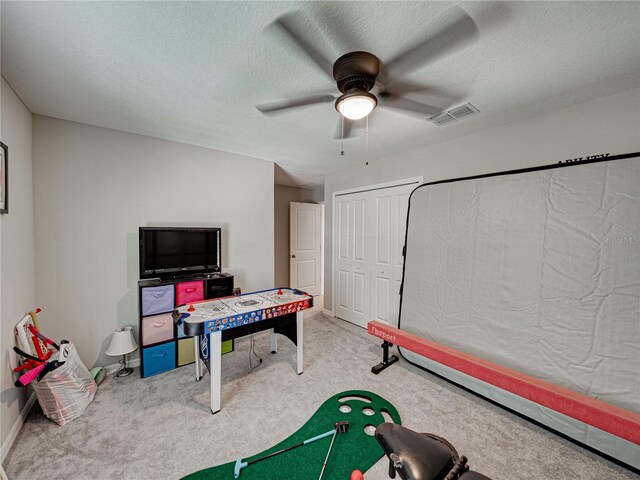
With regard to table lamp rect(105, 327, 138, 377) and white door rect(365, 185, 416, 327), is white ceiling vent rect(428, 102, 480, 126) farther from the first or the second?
table lamp rect(105, 327, 138, 377)

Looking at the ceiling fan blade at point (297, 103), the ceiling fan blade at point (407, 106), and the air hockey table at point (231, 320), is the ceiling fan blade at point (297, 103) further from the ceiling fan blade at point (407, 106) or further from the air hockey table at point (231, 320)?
the air hockey table at point (231, 320)

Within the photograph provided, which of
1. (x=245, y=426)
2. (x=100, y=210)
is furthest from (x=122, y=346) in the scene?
(x=245, y=426)

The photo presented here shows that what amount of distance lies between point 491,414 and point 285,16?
301 centimetres

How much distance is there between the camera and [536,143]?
2.24m

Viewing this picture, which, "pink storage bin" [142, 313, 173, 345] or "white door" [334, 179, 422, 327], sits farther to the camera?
"white door" [334, 179, 422, 327]

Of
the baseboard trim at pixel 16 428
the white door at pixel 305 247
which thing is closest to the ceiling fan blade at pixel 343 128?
the white door at pixel 305 247

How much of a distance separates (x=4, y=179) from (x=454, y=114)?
3402 mm

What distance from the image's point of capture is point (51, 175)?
89.2 inches

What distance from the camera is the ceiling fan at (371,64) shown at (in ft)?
4.04

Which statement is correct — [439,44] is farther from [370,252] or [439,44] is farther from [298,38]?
[370,252]

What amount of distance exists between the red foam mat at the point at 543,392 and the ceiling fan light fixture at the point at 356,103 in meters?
2.01

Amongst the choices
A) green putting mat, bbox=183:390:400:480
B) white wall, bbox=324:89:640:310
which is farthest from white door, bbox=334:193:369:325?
green putting mat, bbox=183:390:400:480

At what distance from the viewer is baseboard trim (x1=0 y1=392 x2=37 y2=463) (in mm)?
1562

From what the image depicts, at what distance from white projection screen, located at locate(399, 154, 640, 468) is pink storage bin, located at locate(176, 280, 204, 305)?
2.32m
